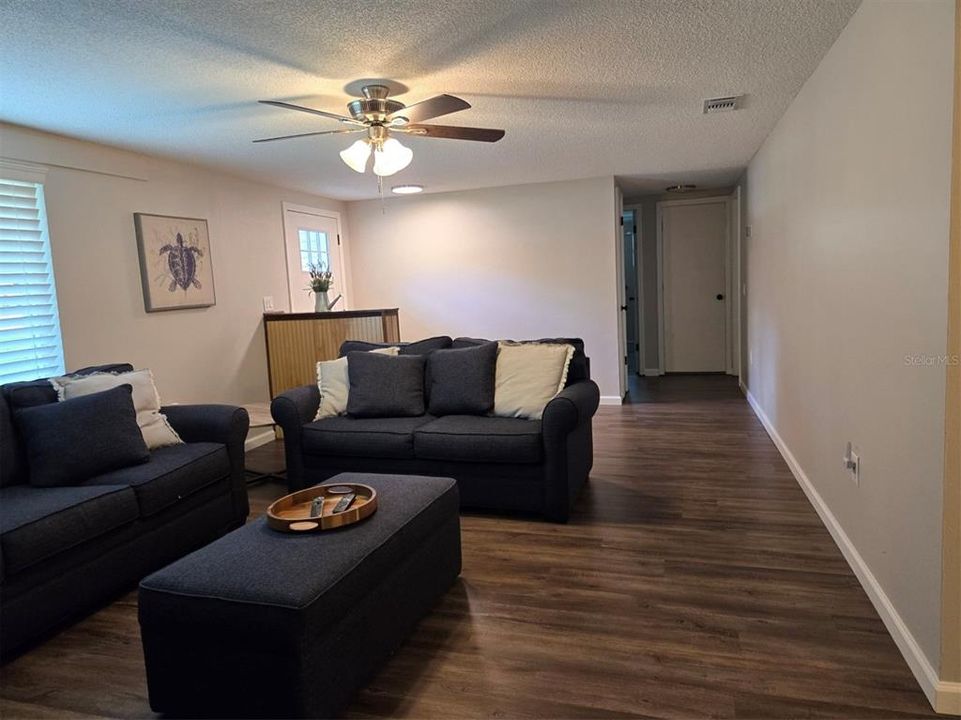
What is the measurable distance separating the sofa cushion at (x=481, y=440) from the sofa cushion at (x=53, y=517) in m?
1.42

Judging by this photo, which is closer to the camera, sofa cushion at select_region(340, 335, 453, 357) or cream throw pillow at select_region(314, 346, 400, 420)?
cream throw pillow at select_region(314, 346, 400, 420)

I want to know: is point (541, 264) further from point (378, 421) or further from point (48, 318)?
point (48, 318)

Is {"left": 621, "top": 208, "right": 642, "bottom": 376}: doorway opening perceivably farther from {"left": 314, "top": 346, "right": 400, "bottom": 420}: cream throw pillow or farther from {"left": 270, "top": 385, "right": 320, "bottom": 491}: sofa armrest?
{"left": 270, "top": 385, "right": 320, "bottom": 491}: sofa armrest

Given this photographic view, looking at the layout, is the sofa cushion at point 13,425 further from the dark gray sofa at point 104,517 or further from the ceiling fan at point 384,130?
the ceiling fan at point 384,130

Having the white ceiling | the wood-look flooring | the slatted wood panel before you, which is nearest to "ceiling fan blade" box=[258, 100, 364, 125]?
the white ceiling

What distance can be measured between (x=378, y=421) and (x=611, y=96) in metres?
2.22

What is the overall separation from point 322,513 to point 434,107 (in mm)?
1804

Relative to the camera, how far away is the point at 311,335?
5.40 m

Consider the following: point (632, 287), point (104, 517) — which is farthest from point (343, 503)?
point (632, 287)

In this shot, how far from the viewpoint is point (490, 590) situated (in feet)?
8.44

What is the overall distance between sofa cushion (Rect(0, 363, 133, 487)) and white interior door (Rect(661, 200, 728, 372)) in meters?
6.71

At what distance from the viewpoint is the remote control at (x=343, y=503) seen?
7.09 feet

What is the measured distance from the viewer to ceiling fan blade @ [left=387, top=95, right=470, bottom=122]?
270 centimetres

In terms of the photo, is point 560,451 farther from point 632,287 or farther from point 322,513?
point 632,287
